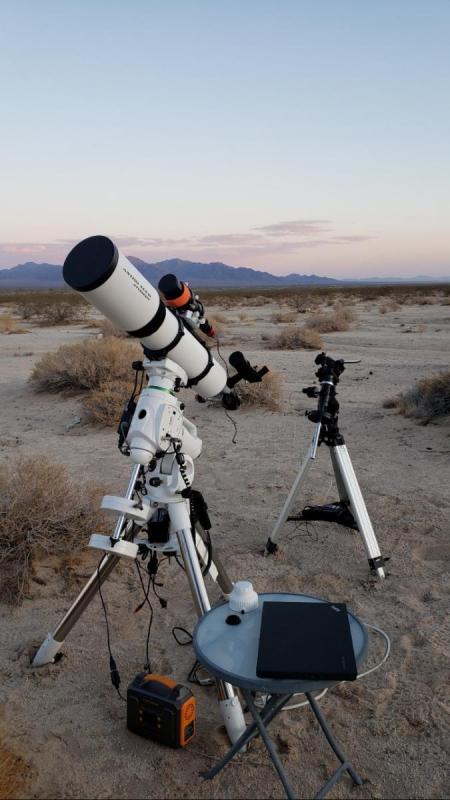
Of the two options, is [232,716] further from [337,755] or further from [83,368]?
[83,368]

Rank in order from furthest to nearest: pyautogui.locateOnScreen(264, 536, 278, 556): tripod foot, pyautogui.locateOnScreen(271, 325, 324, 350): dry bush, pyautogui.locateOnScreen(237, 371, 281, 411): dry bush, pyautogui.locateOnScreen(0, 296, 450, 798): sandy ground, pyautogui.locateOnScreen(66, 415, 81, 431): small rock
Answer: pyautogui.locateOnScreen(271, 325, 324, 350): dry bush → pyautogui.locateOnScreen(237, 371, 281, 411): dry bush → pyautogui.locateOnScreen(66, 415, 81, 431): small rock → pyautogui.locateOnScreen(264, 536, 278, 556): tripod foot → pyautogui.locateOnScreen(0, 296, 450, 798): sandy ground

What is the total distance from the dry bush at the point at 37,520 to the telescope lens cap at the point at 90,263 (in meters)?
2.45

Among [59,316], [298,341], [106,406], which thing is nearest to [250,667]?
[106,406]

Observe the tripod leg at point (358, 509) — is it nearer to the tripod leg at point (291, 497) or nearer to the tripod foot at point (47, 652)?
the tripod leg at point (291, 497)

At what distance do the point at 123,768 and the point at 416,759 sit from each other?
1328mm

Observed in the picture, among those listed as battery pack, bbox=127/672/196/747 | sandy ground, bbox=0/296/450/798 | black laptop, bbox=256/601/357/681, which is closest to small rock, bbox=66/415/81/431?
sandy ground, bbox=0/296/450/798

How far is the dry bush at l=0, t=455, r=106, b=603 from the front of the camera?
4.38 metres

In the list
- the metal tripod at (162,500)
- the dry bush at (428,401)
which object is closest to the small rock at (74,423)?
the dry bush at (428,401)

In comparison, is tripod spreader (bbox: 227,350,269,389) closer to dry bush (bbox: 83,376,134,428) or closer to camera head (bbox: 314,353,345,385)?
camera head (bbox: 314,353,345,385)

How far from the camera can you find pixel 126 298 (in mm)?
2723

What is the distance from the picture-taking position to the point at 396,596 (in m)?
4.26

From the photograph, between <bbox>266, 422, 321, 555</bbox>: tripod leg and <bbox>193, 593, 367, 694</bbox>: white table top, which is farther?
<bbox>266, 422, 321, 555</bbox>: tripod leg

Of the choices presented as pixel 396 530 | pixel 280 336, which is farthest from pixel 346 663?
pixel 280 336

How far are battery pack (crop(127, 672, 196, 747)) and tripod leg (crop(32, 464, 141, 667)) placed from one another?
48 centimetres
